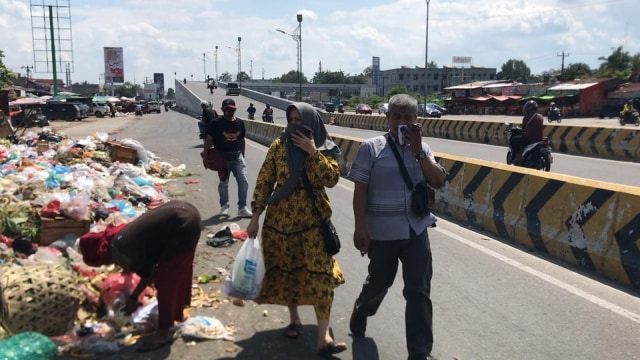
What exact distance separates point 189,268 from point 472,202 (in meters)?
5.12

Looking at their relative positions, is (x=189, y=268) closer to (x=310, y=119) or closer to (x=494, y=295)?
(x=310, y=119)

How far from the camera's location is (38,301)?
4.27 meters

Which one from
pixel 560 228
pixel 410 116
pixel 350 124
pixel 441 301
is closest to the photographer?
pixel 410 116

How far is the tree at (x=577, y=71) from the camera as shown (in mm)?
85550

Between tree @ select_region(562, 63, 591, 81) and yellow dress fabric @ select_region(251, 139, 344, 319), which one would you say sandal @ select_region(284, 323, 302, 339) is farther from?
tree @ select_region(562, 63, 591, 81)

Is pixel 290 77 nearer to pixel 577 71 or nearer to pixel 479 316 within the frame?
pixel 577 71

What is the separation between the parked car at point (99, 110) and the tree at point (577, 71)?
205 feet

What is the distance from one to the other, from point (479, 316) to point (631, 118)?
2835cm

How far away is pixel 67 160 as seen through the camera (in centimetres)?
1344

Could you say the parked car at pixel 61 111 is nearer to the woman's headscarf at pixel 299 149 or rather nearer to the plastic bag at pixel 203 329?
the plastic bag at pixel 203 329

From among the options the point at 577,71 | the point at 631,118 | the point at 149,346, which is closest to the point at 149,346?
the point at 149,346

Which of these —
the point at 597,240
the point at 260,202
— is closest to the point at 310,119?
the point at 260,202

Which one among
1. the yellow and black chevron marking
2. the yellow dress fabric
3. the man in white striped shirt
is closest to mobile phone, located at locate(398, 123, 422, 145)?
the man in white striped shirt

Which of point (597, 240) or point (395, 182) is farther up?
point (395, 182)
